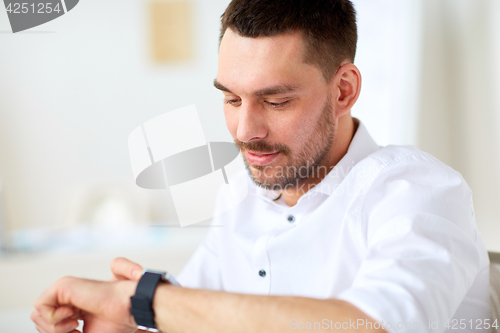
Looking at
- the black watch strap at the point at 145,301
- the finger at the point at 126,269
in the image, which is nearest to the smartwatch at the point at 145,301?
the black watch strap at the point at 145,301

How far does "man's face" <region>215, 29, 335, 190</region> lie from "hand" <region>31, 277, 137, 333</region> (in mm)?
471

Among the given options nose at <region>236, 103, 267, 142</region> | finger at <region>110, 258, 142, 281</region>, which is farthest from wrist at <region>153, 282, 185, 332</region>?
nose at <region>236, 103, 267, 142</region>

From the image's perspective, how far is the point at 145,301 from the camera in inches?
31.0

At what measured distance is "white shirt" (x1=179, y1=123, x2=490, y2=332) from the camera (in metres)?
0.72

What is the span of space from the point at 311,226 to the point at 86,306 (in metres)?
0.60

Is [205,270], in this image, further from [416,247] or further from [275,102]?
[416,247]

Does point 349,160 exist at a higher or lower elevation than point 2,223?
higher

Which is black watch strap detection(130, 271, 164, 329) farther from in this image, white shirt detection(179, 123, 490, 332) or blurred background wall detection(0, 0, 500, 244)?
blurred background wall detection(0, 0, 500, 244)

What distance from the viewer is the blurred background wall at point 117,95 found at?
2326mm

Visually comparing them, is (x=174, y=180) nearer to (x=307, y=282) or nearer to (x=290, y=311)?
(x=307, y=282)

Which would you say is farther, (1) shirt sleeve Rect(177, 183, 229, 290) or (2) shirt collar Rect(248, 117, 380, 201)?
(1) shirt sleeve Rect(177, 183, 229, 290)

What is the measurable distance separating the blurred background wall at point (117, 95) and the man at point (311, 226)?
1252 mm

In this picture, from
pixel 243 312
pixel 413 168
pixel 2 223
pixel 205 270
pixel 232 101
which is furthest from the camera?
pixel 2 223

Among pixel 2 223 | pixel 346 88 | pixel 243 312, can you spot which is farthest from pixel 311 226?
pixel 2 223
